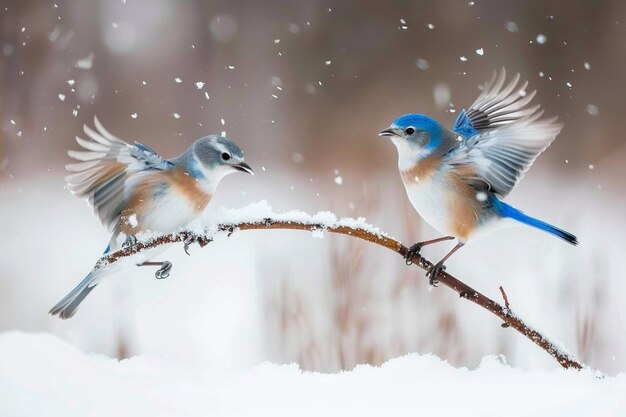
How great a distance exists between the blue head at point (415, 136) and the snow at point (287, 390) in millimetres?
399

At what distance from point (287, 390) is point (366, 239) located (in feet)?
1.07

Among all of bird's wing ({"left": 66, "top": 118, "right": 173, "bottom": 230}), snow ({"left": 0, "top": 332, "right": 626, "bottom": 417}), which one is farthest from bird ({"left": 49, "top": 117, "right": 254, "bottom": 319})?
snow ({"left": 0, "top": 332, "right": 626, "bottom": 417})

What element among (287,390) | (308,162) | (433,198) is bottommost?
(287,390)

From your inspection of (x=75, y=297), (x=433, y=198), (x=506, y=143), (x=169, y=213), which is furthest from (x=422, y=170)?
(x=75, y=297)

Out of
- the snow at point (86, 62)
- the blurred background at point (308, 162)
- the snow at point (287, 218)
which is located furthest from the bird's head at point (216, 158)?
the snow at point (86, 62)

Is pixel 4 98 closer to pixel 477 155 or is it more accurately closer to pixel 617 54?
pixel 477 155

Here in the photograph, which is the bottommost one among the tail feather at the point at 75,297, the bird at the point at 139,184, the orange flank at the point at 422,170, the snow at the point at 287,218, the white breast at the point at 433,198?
the snow at the point at 287,218

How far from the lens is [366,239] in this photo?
82 centimetres

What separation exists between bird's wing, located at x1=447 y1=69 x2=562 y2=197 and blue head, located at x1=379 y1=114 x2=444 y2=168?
53mm

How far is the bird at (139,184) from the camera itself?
3.81ft

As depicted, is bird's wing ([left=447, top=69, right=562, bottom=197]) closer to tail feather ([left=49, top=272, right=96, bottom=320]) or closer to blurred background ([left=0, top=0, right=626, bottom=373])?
blurred background ([left=0, top=0, right=626, bottom=373])

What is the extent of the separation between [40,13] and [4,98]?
1010 millimetres

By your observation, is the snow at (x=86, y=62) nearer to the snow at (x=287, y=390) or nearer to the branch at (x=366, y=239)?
the snow at (x=287, y=390)

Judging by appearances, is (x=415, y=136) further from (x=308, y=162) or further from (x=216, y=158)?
(x=308, y=162)
